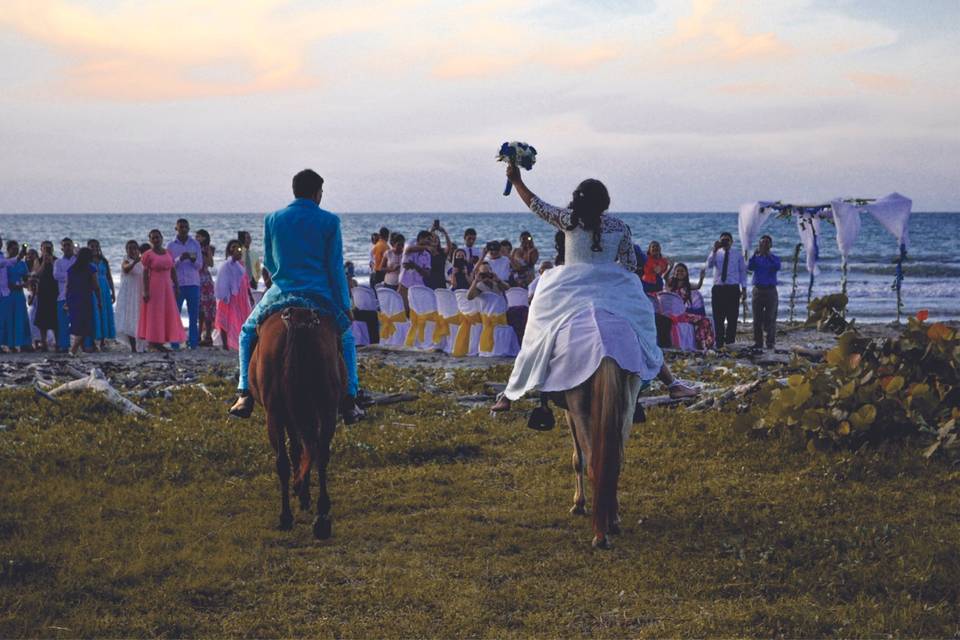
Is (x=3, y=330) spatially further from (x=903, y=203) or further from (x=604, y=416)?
(x=903, y=203)

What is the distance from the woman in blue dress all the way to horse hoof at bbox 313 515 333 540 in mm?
13567

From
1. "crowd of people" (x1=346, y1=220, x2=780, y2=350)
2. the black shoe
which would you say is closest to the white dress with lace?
the black shoe

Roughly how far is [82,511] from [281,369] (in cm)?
200

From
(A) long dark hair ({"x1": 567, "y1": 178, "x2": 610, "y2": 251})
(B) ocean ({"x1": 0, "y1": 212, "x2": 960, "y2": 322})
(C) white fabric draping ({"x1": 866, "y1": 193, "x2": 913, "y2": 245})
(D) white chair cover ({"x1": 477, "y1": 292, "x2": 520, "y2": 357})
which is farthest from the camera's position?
(B) ocean ({"x1": 0, "y1": 212, "x2": 960, "y2": 322})

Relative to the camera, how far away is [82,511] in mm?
7551

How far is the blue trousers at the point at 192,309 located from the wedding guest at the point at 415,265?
3.81m

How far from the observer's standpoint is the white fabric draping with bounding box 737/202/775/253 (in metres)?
21.8

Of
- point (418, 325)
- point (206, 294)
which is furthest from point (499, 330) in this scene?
point (206, 294)

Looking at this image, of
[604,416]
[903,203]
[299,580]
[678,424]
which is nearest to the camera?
[299,580]

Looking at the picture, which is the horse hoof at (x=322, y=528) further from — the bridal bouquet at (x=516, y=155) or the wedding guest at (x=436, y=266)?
the wedding guest at (x=436, y=266)

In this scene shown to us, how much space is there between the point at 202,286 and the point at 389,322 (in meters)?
3.57

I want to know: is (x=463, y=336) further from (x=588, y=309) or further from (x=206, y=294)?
(x=588, y=309)

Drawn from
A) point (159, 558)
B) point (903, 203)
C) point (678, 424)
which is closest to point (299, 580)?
point (159, 558)

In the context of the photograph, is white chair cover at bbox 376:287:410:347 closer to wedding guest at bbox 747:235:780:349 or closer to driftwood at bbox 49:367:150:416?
wedding guest at bbox 747:235:780:349
